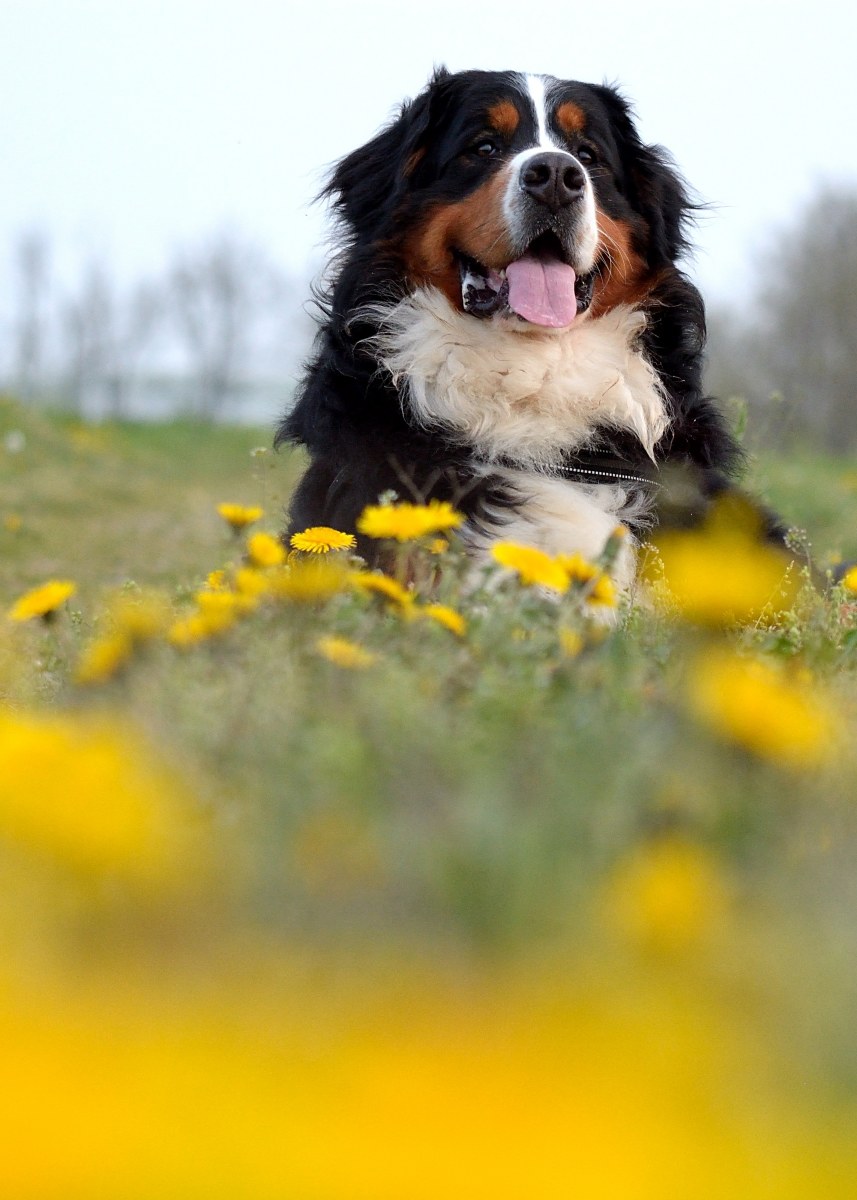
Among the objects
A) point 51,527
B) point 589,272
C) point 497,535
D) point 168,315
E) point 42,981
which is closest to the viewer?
point 42,981

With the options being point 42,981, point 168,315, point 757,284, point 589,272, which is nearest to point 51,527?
point 589,272

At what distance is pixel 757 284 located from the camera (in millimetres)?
36344

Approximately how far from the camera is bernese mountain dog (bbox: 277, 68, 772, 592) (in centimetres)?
384

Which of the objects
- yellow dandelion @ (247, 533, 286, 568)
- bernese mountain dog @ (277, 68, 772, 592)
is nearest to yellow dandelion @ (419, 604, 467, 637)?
yellow dandelion @ (247, 533, 286, 568)

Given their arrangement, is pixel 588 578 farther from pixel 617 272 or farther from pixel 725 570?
pixel 617 272

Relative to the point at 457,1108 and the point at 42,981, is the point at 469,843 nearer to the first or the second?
the point at 457,1108

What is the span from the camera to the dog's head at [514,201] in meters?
3.96

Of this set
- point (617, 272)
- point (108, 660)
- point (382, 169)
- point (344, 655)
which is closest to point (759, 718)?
point (344, 655)

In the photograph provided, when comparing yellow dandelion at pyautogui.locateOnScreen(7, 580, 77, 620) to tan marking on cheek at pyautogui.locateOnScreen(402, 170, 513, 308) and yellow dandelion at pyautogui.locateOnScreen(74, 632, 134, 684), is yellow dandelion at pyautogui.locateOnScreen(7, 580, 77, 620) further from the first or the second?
tan marking on cheek at pyautogui.locateOnScreen(402, 170, 513, 308)

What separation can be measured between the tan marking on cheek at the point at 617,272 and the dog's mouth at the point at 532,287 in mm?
50

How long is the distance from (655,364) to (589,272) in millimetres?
358

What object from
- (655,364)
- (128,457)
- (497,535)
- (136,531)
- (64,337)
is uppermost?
(655,364)

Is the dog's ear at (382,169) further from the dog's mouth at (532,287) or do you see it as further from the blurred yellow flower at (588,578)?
the blurred yellow flower at (588,578)

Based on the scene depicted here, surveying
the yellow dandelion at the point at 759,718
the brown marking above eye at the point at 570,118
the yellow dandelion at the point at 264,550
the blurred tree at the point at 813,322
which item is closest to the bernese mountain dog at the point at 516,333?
the brown marking above eye at the point at 570,118
